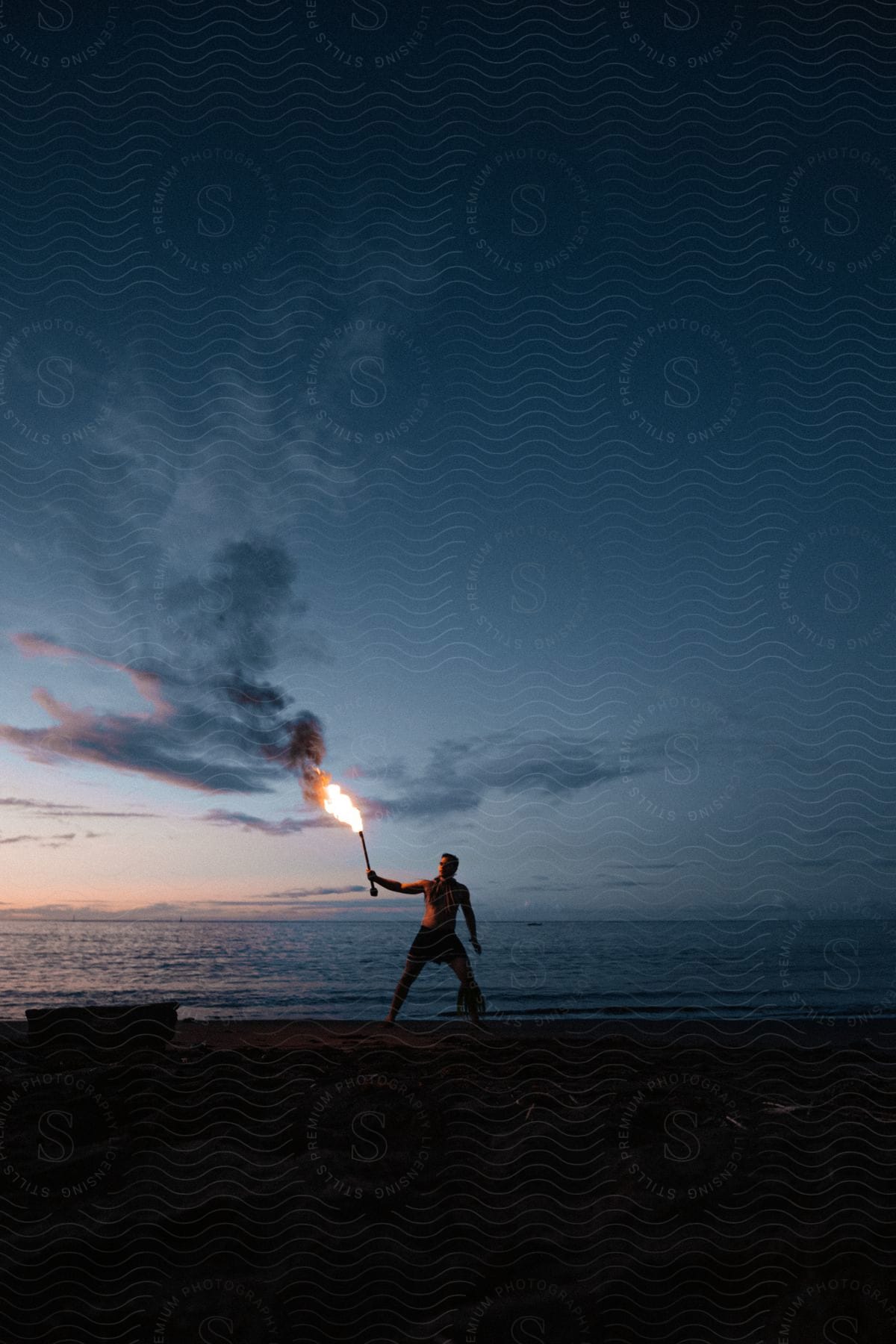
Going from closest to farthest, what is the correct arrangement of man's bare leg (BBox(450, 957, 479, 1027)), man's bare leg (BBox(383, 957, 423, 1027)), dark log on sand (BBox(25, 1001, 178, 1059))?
dark log on sand (BBox(25, 1001, 178, 1059)) → man's bare leg (BBox(450, 957, 479, 1027)) → man's bare leg (BBox(383, 957, 423, 1027))

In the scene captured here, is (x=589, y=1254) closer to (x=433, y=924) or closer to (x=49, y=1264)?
(x=49, y=1264)

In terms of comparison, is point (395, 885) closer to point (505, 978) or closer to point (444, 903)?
point (444, 903)

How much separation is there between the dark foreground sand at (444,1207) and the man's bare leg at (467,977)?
2.73 meters

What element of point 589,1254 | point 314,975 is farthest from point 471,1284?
point 314,975

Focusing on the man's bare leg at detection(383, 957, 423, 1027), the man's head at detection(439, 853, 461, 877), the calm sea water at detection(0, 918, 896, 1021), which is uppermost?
the man's head at detection(439, 853, 461, 877)

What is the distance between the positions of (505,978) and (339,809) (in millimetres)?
16113

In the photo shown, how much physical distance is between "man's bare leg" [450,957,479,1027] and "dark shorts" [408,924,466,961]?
0.08 m

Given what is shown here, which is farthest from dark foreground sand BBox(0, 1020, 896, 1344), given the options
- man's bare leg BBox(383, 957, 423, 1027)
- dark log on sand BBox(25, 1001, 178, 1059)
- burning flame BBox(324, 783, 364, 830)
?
burning flame BBox(324, 783, 364, 830)

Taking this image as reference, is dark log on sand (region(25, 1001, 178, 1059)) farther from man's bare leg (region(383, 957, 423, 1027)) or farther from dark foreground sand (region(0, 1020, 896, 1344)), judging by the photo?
man's bare leg (region(383, 957, 423, 1027))

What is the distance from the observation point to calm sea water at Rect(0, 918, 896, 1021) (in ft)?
58.5

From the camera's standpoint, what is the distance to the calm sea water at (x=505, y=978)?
Result: 58.5 ft

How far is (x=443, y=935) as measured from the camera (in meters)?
10.4

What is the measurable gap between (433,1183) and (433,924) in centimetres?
555

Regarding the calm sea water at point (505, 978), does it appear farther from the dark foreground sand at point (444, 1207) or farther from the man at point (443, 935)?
the dark foreground sand at point (444, 1207)
